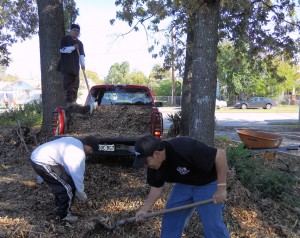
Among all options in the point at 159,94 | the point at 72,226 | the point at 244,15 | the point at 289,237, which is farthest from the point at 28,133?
the point at 159,94

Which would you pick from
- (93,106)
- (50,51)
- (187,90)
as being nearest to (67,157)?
(93,106)

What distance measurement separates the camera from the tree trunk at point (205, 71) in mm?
5387

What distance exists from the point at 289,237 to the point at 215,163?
2.06 metres

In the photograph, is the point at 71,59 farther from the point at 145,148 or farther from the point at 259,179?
the point at 145,148

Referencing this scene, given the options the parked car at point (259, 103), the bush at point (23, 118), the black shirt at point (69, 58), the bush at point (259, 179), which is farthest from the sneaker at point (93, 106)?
the parked car at point (259, 103)

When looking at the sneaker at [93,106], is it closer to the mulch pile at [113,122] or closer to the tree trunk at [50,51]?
the mulch pile at [113,122]

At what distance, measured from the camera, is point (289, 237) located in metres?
4.46

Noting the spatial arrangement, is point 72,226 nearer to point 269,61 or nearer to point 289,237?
point 289,237

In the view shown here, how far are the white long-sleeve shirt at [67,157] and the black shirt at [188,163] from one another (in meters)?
1.16

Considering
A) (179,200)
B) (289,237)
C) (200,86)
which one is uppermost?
(200,86)

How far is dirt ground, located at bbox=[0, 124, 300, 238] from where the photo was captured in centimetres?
428

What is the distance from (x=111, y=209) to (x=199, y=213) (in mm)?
1870

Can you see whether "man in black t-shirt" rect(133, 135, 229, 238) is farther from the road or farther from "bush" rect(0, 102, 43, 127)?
the road

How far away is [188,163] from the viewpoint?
3113mm
